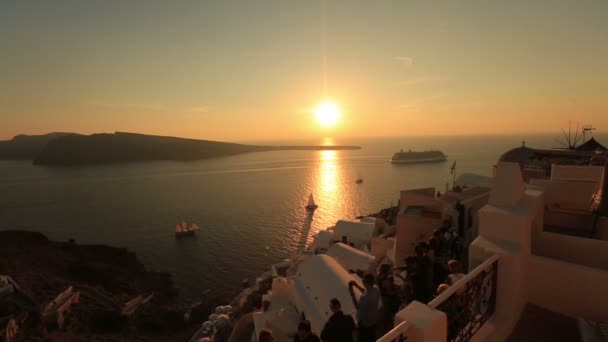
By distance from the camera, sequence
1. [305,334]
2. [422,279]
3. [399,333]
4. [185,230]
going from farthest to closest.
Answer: [185,230]
[422,279]
[305,334]
[399,333]

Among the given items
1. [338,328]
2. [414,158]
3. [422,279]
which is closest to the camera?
[338,328]

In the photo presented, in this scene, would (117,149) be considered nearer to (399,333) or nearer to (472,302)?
(472,302)

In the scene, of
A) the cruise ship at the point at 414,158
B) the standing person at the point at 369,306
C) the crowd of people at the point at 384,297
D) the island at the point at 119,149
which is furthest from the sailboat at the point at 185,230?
the island at the point at 119,149

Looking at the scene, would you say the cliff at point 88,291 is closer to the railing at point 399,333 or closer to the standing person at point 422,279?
the standing person at point 422,279

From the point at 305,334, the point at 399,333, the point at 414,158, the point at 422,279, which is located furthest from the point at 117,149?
the point at 399,333

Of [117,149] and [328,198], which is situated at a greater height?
[117,149]

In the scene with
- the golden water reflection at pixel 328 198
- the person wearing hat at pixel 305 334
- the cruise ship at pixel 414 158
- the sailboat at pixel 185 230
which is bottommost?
the golden water reflection at pixel 328 198
